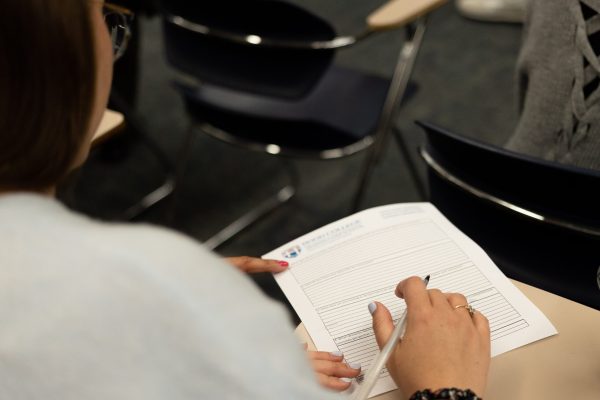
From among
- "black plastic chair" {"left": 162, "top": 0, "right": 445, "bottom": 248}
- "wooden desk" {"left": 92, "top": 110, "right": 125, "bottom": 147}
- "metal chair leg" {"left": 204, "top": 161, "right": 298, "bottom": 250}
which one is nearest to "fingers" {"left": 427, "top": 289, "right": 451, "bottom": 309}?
"wooden desk" {"left": 92, "top": 110, "right": 125, "bottom": 147}

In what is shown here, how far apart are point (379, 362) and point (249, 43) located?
3.16 feet

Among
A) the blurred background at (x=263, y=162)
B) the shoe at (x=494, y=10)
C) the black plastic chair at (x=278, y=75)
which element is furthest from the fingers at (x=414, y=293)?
the shoe at (x=494, y=10)

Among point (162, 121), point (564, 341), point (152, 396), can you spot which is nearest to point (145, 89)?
point (162, 121)

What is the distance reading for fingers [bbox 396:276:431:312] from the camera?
2.24 feet

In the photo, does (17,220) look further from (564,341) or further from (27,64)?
(564,341)

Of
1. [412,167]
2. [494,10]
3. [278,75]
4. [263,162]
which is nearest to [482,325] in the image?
[278,75]

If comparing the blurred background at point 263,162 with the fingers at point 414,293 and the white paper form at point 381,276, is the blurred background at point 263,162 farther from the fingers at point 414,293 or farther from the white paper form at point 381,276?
the fingers at point 414,293

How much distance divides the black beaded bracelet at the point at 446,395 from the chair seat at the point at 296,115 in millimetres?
996

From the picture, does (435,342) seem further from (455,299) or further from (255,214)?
(255,214)

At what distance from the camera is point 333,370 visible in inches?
26.3

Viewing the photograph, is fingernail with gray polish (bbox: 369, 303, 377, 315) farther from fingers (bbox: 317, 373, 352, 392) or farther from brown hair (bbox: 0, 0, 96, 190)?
brown hair (bbox: 0, 0, 96, 190)

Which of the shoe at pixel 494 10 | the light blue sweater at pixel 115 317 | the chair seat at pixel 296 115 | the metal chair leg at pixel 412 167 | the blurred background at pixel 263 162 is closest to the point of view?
Result: the light blue sweater at pixel 115 317

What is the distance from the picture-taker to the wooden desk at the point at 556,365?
655mm

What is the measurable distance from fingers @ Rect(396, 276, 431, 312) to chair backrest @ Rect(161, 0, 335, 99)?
2.70 ft
